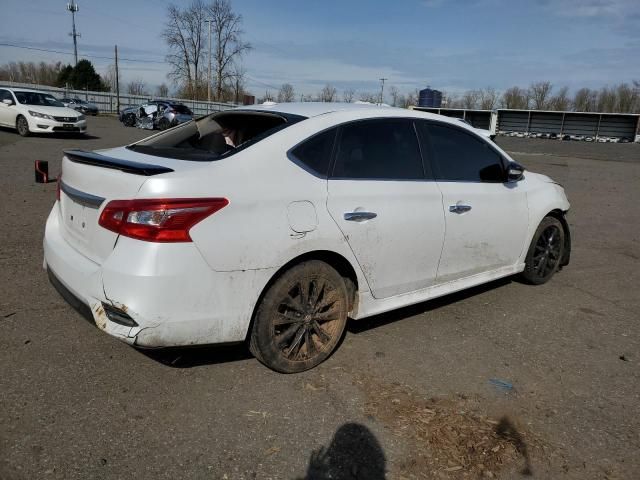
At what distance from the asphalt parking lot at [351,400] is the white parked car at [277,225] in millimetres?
324

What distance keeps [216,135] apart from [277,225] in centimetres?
120

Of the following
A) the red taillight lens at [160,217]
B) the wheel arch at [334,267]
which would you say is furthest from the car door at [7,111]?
the wheel arch at [334,267]

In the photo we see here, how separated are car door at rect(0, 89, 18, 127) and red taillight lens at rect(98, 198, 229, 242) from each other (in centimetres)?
1834

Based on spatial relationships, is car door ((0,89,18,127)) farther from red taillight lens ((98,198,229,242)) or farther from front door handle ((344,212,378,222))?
front door handle ((344,212,378,222))

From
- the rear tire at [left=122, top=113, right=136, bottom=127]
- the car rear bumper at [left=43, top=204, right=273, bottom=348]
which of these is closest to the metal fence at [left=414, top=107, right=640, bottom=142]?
the rear tire at [left=122, top=113, right=136, bottom=127]

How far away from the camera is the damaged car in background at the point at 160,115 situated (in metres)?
28.0

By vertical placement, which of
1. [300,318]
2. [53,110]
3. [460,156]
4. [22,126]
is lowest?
[300,318]

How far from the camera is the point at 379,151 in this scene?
3.57m

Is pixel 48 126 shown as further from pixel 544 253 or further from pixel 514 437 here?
pixel 514 437

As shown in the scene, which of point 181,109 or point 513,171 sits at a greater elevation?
point 181,109

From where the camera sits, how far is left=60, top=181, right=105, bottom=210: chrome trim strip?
2832mm

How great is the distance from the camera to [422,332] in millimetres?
3934

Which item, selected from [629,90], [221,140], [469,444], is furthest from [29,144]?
[629,90]

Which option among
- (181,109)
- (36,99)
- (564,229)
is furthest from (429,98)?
(564,229)
